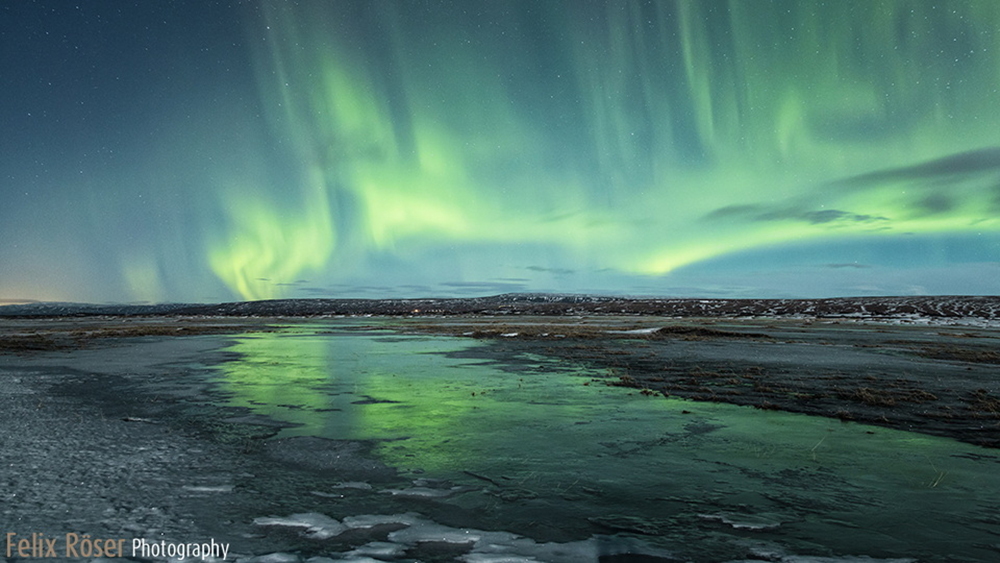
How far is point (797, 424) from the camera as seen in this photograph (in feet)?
42.3

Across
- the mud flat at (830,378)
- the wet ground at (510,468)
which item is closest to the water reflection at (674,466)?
the wet ground at (510,468)

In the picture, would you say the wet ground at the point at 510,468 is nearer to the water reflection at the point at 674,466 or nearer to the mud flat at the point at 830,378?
the water reflection at the point at 674,466

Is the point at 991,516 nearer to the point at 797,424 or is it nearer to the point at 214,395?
the point at 797,424

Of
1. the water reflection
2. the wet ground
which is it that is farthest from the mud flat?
the water reflection

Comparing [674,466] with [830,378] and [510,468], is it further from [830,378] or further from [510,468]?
[830,378]

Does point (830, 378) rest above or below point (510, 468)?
below

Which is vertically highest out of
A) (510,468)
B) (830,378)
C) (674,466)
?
(510,468)

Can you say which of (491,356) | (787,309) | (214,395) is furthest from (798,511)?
(787,309)

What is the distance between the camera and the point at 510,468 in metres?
9.14

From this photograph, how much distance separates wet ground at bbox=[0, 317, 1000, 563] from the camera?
6.22 m

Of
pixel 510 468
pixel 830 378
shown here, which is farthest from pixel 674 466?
pixel 830 378

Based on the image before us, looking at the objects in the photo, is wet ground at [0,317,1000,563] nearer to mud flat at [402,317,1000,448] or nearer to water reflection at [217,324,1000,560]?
water reflection at [217,324,1000,560]

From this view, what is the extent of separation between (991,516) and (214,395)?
18.8 m

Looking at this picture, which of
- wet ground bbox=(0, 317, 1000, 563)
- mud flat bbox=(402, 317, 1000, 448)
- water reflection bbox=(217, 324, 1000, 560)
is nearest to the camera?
wet ground bbox=(0, 317, 1000, 563)
